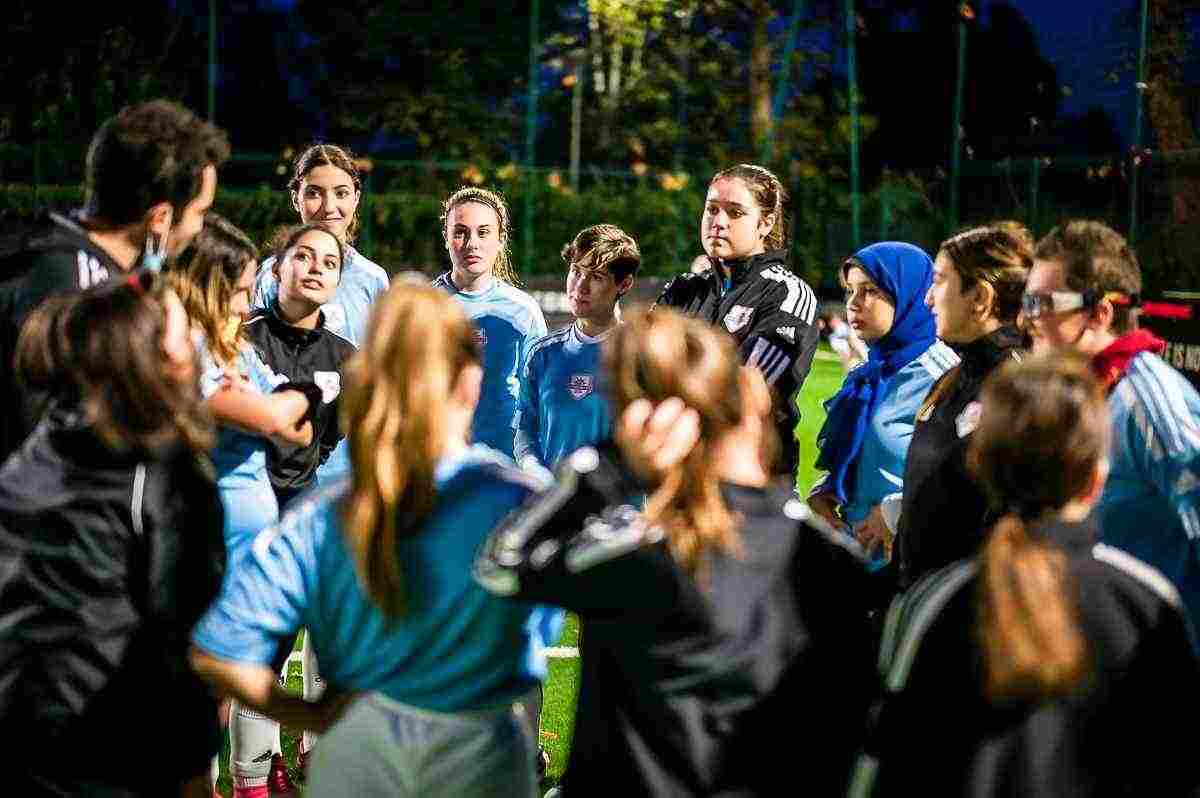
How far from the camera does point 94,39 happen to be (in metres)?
26.4

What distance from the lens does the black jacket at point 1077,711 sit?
2.50 metres

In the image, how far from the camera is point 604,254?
18.4 feet

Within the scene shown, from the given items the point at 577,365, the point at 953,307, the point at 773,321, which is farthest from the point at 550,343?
the point at 953,307

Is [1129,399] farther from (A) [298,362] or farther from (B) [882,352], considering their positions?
(A) [298,362]

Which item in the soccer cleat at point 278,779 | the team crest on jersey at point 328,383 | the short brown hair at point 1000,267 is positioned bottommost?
the soccer cleat at point 278,779

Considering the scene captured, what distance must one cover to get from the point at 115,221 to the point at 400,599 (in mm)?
1290

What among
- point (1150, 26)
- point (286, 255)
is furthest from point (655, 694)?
point (1150, 26)

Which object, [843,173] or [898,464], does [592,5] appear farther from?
[898,464]

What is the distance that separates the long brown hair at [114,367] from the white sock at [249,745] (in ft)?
6.30

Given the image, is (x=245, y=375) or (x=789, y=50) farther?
(x=789, y=50)

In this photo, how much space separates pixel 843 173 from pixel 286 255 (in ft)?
71.7

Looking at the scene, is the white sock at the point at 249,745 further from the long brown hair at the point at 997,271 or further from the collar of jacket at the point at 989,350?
the collar of jacket at the point at 989,350

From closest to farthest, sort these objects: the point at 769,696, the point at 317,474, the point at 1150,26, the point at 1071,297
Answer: the point at 769,696, the point at 1071,297, the point at 317,474, the point at 1150,26

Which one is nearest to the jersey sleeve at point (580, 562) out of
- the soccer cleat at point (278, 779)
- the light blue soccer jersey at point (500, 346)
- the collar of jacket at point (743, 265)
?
the soccer cleat at point (278, 779)
